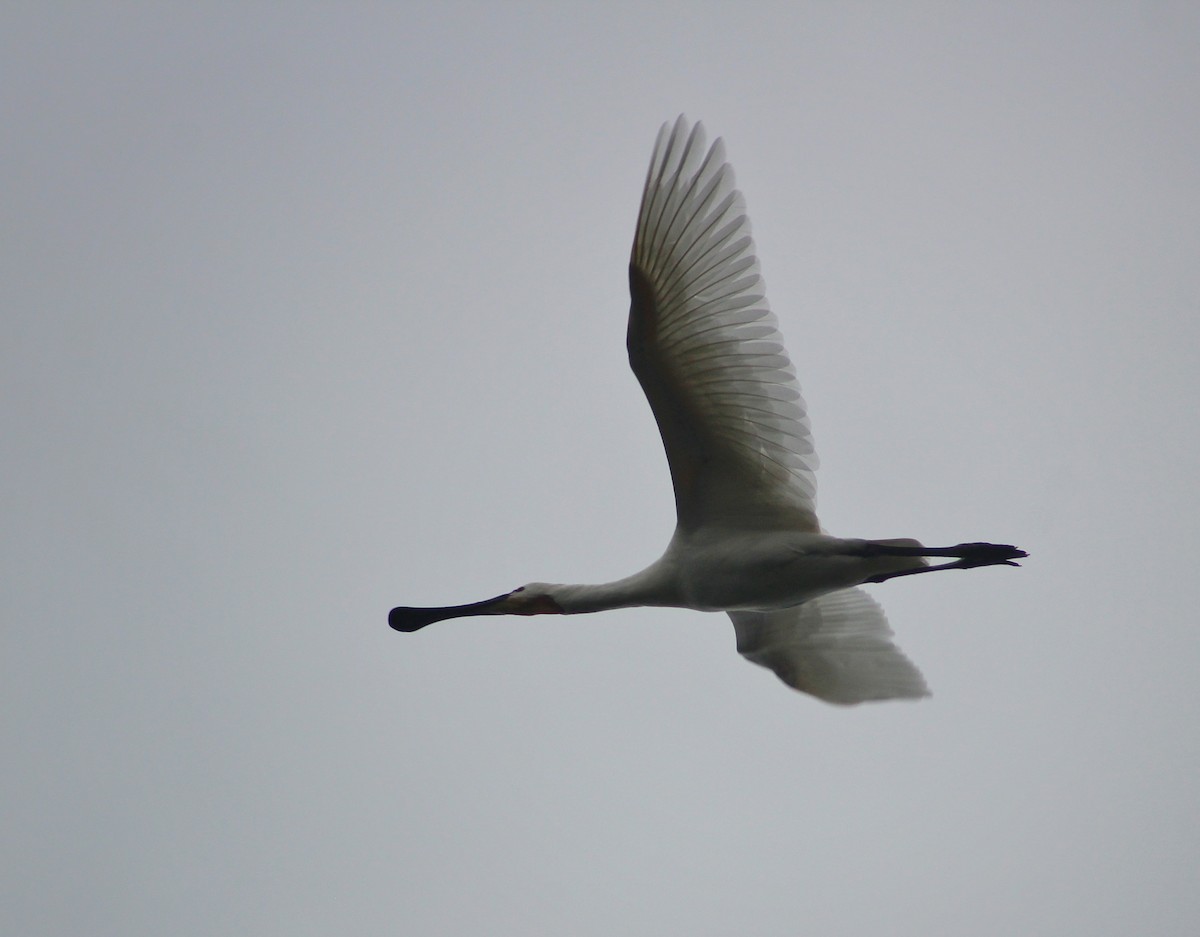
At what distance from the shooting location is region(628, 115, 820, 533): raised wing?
692cm

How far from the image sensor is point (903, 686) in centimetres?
839

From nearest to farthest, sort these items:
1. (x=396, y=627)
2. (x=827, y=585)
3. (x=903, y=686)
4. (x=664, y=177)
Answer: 1. (x=664, y=177)
2. (x=827, y=585)
3. (x=903, y=686)
4. (x=396, y=627)

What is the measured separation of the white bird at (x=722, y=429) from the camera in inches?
274

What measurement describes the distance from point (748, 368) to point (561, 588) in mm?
2257

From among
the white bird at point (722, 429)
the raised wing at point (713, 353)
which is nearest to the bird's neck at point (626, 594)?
the white bird at point (722, 429)

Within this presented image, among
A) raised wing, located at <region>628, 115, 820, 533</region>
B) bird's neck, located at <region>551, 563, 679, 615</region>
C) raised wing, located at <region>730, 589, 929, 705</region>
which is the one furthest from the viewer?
raised wing, located at <region>730, 589, 929, 705</region>

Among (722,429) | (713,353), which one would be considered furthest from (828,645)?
(713,353)

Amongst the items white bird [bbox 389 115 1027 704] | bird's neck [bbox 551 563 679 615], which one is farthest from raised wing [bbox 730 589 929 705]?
bird's neck [bbox 551 563 679 615]

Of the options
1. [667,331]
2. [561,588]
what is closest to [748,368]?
[667,331]

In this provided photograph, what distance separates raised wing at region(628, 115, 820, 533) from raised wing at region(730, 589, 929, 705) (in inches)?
48.7

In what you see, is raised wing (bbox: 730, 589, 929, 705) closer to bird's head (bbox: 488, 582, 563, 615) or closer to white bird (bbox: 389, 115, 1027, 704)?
white bird (bbox: 389, 115, 1027, 704)

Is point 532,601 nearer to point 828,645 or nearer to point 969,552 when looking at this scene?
point 828,645

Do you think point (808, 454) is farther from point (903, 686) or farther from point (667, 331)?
point (903, 686)

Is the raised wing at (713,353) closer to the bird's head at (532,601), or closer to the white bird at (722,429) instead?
the white bird at (722,429)
